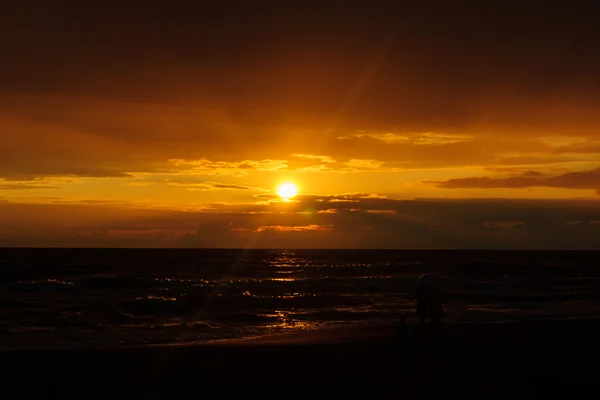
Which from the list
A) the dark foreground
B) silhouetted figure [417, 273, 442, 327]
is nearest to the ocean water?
the dark foreground

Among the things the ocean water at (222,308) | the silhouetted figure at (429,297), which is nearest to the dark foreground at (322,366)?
the silhouetted figure at (429,297)

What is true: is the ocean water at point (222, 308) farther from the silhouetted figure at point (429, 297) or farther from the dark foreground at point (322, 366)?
the silhouetted figure at point (429, 297)

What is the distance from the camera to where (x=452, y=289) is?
4412 centimetres

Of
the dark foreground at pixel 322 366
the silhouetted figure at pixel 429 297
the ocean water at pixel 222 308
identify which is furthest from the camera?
the ocean water at pixel 222 308

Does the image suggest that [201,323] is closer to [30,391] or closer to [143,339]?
[143,339]

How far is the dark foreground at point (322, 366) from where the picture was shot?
11930mm

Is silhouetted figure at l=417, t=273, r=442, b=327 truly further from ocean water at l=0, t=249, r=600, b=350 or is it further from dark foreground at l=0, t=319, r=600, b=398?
ocean water at l=0, t=249, r=600, b=350

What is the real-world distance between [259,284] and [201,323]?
22.7 m

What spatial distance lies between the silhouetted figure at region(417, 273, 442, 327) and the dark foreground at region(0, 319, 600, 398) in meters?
0.59

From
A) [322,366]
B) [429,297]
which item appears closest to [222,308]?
[429,297]

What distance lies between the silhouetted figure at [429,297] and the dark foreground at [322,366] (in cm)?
59

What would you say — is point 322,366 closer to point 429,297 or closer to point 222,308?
point 429,297

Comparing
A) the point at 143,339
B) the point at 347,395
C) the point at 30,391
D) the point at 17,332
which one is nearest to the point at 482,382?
the point at 347,395

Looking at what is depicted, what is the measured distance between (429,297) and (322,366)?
19.1 feet
